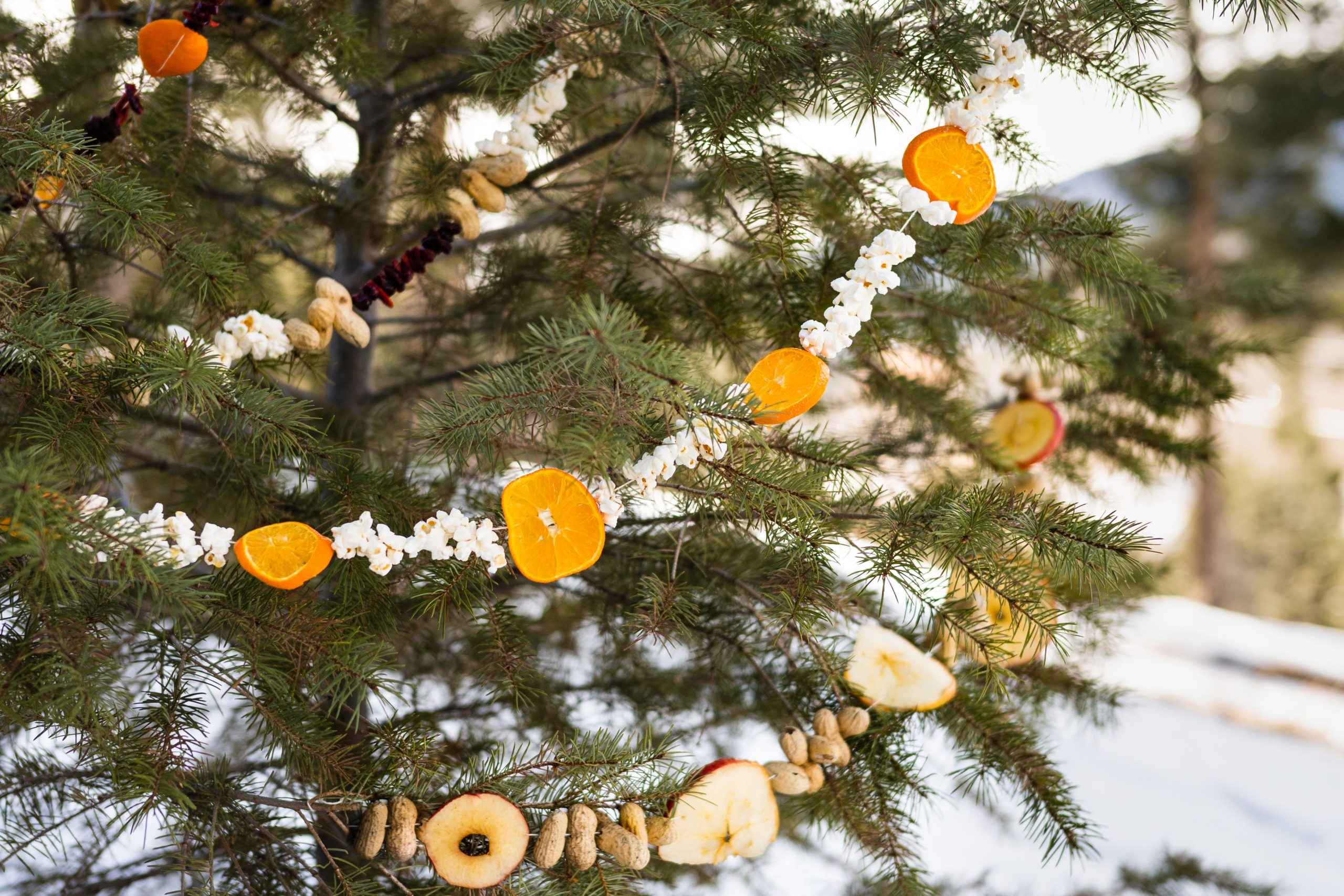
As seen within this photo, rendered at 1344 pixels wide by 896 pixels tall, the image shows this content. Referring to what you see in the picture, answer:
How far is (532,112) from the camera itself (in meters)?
0.49

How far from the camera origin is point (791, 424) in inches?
16.7

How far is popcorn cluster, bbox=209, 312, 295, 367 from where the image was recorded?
0.43m

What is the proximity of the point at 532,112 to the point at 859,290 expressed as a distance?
226 millimetres

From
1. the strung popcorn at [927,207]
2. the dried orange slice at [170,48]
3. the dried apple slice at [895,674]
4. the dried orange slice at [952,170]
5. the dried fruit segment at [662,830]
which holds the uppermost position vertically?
the dried orange slice at [170,48]

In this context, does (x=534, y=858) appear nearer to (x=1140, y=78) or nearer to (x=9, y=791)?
(x=9, y=791)

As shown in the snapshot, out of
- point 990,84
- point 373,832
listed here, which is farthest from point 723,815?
point 990,84

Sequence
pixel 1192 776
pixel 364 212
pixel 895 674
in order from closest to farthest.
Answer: pixel 895 674
pixel 364 212
pixel 1192 776

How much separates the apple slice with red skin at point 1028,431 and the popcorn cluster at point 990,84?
287 millimetres

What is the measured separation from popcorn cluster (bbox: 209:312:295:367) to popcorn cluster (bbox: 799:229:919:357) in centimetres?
27

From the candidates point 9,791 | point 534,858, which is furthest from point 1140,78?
point 9,791

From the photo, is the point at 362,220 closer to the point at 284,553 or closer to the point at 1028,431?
the point at 284,553

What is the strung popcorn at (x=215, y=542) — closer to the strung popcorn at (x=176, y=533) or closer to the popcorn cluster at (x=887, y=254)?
the strung popcorn at (x=176, y=533)

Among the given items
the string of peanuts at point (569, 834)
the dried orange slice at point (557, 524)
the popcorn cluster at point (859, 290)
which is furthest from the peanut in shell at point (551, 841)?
the popcorn cluster at point (859, 290)

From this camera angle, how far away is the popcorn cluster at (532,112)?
18.6 inches
